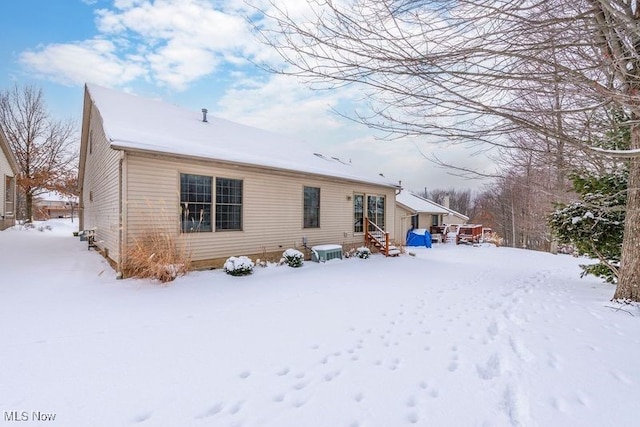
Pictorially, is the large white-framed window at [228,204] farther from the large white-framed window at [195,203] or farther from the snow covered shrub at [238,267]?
the snow covered shrub at [238,267]

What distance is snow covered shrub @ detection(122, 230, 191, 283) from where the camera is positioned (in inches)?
250

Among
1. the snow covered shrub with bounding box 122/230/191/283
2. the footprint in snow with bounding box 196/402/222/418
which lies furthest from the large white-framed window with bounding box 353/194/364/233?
the footprint in snow with bounding box 196/402/222/418

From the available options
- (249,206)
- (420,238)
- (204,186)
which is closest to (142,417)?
(204,186)

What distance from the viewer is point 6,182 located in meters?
15.3

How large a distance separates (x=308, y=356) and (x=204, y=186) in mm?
5878

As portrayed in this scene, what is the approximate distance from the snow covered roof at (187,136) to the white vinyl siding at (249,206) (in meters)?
0.35

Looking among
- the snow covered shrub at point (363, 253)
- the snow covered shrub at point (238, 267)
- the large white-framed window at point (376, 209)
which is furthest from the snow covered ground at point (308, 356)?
the large white-framed window at point (376, 209)

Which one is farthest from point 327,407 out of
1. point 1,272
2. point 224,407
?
point 1,272

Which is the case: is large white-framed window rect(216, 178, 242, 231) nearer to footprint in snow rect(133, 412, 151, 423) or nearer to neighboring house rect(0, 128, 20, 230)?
footprint in snow rect(133, 412, 151, 423)

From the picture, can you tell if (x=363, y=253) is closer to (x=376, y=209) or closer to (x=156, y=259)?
(x=376, y=209)

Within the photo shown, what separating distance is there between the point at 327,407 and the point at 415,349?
4.91ft

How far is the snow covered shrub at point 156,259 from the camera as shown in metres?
6.34

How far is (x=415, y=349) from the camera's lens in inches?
135

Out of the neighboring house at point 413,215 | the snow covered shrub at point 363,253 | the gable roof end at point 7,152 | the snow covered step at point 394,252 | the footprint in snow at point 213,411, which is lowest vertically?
the snow covered step at point 394,252
